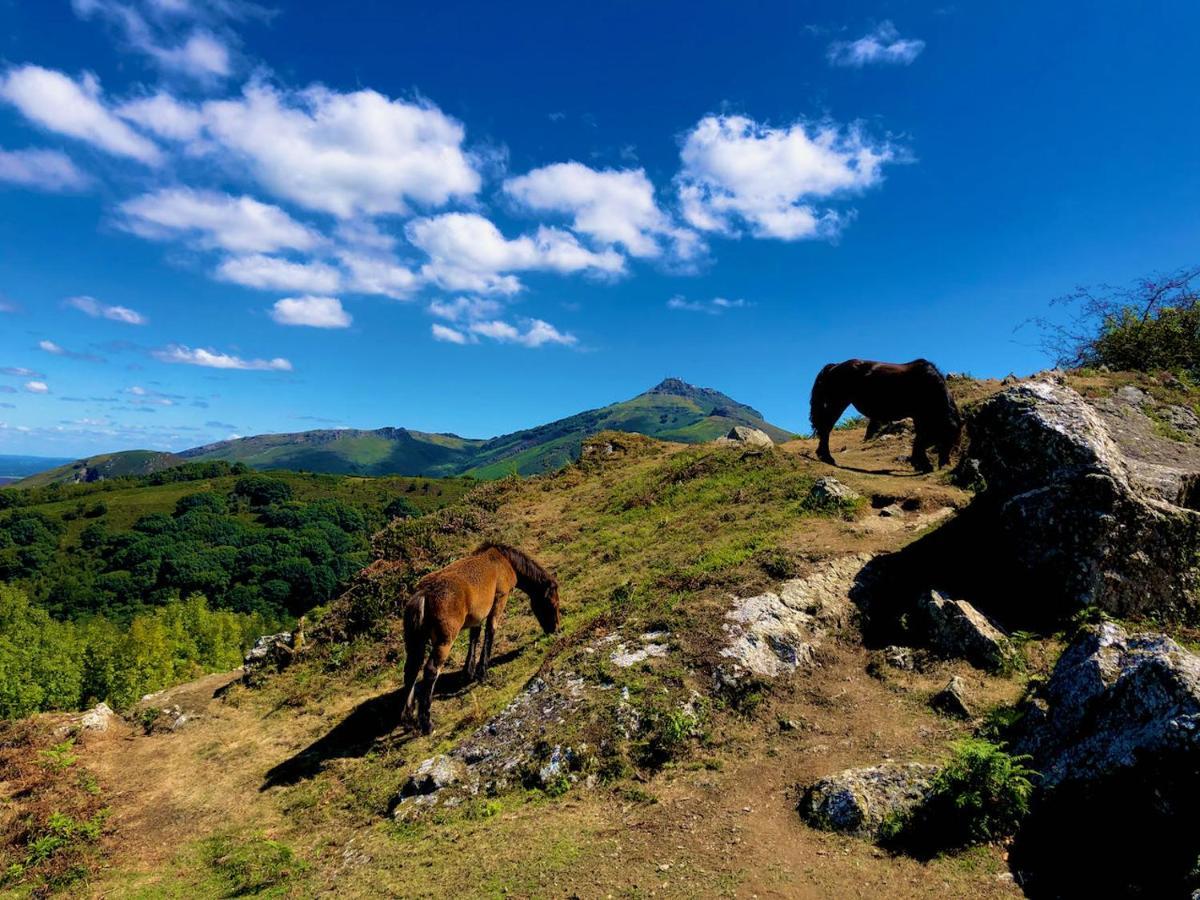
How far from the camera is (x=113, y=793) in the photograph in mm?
11695

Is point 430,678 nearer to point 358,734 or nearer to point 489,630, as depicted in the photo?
point 489,630

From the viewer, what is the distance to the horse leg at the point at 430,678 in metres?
12.1

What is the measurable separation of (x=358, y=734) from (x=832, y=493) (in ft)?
46.9

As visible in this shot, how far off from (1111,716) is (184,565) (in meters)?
145

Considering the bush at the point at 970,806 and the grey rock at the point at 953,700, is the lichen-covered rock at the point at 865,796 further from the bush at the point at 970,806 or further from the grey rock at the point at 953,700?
the grey rock at the point at 953,700

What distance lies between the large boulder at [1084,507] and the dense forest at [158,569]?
33073mm

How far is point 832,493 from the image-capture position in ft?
57.3

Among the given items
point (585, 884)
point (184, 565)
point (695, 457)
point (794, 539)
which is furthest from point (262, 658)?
point (184, 565)

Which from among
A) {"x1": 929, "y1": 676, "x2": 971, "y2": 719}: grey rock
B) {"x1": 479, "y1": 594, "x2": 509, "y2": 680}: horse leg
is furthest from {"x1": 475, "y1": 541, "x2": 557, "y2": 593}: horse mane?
{"x1": 929, "y1": 676, "x2": 971, "y2": 719}: grey rock

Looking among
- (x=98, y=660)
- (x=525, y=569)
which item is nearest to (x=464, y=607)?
(x=525, y=569)

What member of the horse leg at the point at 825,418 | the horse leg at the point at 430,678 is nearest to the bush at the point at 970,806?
the horse leg at the point at 430,678

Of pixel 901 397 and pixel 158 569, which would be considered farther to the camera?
pixel 158 569

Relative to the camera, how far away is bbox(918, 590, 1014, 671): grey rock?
10.6 metres

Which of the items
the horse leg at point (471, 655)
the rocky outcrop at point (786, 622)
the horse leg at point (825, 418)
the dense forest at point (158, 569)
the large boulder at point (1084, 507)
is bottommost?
the dense forest at point (158, 569)
